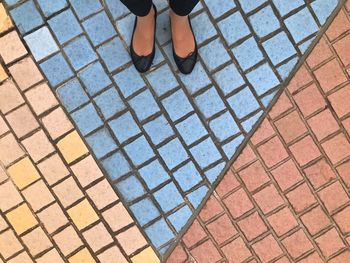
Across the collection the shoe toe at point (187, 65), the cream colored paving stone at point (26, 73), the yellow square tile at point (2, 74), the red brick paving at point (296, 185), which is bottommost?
the red brick paving at point (296, 185)

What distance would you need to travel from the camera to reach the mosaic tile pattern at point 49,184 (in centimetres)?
301

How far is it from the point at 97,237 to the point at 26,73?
1190 millimetres

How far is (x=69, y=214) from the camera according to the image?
3.02 metres

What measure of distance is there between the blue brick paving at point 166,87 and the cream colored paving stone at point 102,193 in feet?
0.18

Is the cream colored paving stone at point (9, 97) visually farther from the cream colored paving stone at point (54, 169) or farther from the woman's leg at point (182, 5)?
the woman's leg at point (182, 5)

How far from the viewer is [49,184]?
3020mm

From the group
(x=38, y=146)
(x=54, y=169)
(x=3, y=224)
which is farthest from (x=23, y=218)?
(x=38, y=146)

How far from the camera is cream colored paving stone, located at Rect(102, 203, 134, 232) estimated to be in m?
3.01

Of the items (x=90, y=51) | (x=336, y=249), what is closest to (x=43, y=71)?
(x=90, y=51)

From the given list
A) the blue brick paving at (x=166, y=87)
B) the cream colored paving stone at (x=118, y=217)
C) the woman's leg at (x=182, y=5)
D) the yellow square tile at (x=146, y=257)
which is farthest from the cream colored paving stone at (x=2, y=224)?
the woman's leg at (x=182, y=5)

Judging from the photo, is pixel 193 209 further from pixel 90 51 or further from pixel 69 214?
pixel 90 51

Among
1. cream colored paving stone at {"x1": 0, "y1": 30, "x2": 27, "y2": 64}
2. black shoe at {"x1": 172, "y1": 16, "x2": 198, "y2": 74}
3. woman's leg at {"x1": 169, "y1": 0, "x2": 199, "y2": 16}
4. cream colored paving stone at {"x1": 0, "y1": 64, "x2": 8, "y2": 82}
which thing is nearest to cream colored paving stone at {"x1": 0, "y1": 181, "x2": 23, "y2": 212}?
cream colored paving stone at {"x1": 0, "y1": 64, "x2": 8, "y2": 82}

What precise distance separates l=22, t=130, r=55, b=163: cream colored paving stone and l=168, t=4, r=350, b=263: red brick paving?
109 cm

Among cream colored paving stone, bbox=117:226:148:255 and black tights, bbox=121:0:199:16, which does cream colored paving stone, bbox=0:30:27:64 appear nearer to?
black tights, bbox=121:0:199:16
